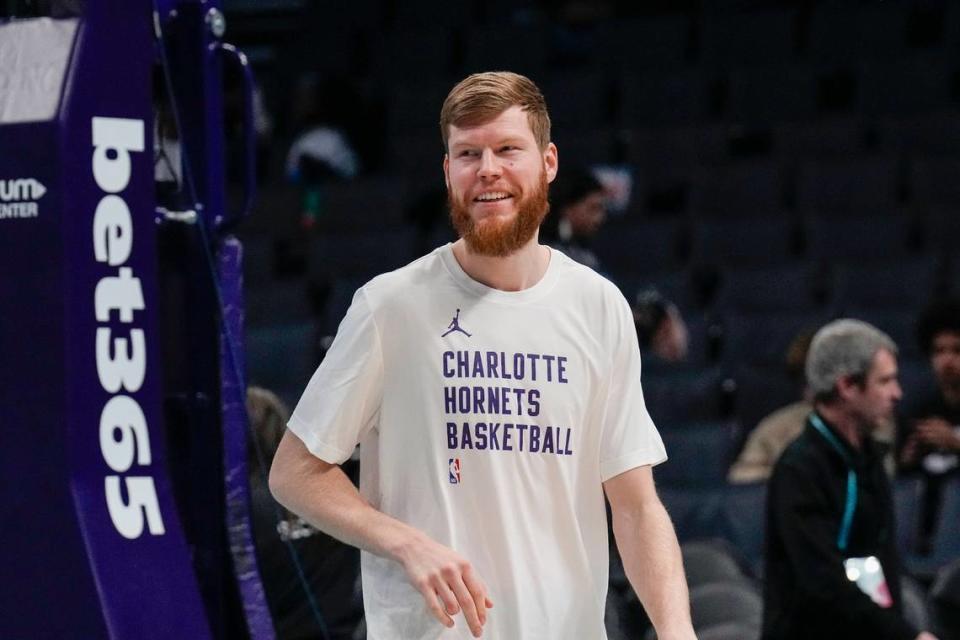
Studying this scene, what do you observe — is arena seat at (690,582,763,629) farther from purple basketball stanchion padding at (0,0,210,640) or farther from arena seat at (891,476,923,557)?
purple basketball stanchion padding at (0,0,210,640)

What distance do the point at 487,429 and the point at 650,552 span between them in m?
0.36

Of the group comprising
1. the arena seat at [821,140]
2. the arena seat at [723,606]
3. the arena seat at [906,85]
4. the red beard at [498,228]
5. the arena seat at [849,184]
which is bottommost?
the arena seat at [723,606]

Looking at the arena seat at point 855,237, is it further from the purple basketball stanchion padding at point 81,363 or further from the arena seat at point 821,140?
the purple basketball stanchion padding at point 81,363

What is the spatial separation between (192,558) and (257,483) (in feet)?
2.54

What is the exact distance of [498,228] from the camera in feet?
9.54

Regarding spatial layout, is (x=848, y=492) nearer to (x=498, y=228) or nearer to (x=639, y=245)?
(x=498, y=228)

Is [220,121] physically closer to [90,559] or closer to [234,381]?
[234,381]

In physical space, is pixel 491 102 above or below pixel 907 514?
above

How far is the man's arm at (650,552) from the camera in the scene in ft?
9.43

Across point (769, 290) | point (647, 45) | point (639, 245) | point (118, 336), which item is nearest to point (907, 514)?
point (769, 290)

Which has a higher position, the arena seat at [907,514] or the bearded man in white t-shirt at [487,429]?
the bearded man in white t-shirt at [487,429]

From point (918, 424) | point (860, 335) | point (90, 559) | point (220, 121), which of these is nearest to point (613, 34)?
point (918, 424)

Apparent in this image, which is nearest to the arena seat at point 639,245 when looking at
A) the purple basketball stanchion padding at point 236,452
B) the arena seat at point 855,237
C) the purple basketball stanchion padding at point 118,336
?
the arena seat at point 855,237

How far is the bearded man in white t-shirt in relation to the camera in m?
2.90
